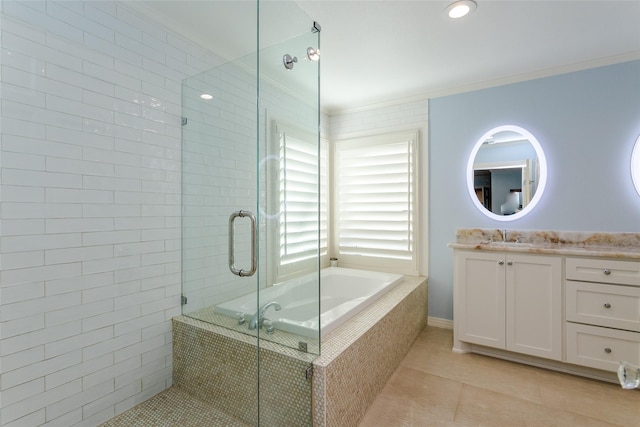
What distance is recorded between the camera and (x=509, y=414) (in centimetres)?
184

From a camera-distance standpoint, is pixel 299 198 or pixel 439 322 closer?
pixel 299 198

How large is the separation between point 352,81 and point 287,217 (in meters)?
1.87

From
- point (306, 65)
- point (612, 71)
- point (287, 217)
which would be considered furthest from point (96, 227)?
point (612, 71)

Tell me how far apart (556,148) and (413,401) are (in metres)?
2.48

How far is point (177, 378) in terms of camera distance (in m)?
2.03

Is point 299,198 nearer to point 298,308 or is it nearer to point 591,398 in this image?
point 298,308

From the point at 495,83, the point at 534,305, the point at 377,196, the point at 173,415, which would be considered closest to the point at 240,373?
the point at 173,415

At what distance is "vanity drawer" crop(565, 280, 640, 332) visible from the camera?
204cm

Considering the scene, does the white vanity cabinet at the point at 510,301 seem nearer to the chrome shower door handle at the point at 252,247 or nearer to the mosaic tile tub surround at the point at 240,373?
the mosaic tile tub surround at the point at 240,373

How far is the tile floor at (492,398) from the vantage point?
5.89 ft

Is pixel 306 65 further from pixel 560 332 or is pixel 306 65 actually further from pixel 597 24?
pixel 560 332

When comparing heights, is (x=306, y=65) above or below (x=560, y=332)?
above

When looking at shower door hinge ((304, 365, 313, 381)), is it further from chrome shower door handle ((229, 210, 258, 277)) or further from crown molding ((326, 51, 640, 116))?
crown molding ((326, 51, 640, 116))

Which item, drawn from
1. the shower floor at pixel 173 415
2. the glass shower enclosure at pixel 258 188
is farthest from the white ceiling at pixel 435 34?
the shower floor at pixel 173 415
